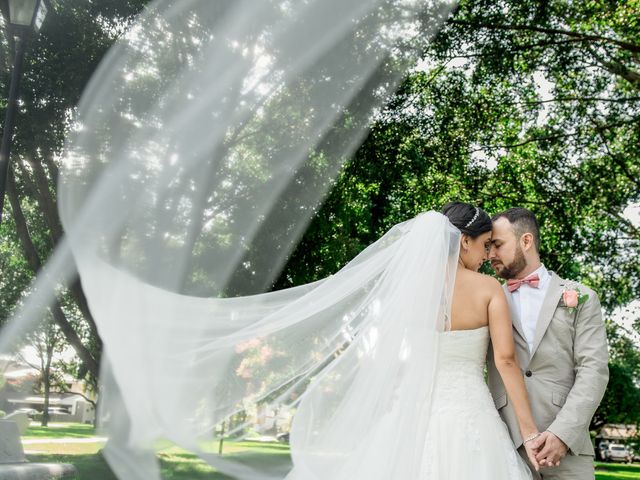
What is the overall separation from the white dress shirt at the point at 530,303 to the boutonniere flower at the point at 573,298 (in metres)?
0.13

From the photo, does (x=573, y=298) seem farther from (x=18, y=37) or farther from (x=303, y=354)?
(x=18, y=37)

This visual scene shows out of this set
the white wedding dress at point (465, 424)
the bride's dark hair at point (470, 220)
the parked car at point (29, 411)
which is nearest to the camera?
the white wedding dress at point (465, 424)

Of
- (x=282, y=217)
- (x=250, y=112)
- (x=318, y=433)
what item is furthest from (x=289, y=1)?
(x=318, y=433)

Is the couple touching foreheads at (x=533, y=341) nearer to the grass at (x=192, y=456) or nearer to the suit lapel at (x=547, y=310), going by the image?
the suit lapel at (x=547, y=310)

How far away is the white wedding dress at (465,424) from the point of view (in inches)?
120

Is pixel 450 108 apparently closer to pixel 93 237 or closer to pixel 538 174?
pixel 538 174

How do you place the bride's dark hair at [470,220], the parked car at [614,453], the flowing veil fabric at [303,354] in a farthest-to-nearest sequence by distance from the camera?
1. the parked car at [614,453]
2. the bride's dark hair at [470,220]
3. the flowing veil fabric at [303,354]

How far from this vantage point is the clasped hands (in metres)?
3.09

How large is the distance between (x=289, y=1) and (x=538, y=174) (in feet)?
25.9

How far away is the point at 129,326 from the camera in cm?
361

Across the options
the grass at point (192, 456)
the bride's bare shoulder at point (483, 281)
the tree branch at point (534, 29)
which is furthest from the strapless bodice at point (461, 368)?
the tree branch at point (534, 29)

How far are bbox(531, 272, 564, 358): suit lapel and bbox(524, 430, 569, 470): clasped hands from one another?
41 centimetres

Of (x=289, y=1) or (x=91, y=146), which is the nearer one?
→ (x=91, y=146)

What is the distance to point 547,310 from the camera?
11.0ft
